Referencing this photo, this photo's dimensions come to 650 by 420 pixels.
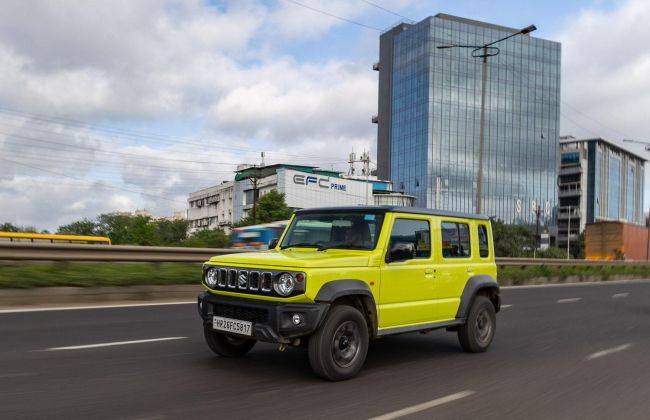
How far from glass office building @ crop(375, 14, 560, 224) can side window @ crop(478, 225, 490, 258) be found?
88.4m

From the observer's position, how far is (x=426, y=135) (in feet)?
324

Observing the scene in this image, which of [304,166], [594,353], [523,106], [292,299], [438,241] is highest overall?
[523,106]

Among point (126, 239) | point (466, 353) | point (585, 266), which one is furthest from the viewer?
point (126, 239)

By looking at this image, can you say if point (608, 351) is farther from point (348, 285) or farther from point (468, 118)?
point (468, 118)

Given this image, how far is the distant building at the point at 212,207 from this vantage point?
11775 centimetres

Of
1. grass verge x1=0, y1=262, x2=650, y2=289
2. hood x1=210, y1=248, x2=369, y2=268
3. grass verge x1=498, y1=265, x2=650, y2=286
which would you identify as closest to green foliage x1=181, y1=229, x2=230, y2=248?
grass verge x1=498, y1=265, x2=650, y2=286

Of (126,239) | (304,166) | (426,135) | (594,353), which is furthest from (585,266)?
(126,239)

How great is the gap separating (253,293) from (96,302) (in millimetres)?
7051

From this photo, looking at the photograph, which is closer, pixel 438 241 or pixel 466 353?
pixel 438 241

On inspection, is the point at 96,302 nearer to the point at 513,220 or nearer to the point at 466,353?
the point at 466,353

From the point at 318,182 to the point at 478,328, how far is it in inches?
3485

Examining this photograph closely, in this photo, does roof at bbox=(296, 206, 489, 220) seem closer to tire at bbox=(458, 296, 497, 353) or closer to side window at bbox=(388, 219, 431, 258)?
side window at bbox=(388, 219, 431, 258)

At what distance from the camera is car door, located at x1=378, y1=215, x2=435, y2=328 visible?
6211 mm

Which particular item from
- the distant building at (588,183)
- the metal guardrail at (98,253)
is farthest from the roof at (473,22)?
the metal guardrail at (98,253)
